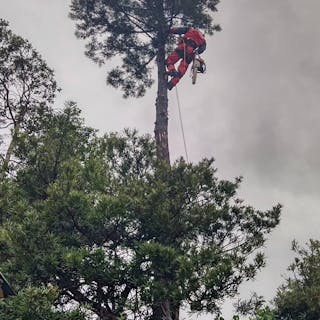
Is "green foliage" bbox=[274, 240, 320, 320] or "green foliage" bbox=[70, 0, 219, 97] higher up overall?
"green foliage" bbox=[70, 0, 219, 97]

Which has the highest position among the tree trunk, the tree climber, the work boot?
the tree climber

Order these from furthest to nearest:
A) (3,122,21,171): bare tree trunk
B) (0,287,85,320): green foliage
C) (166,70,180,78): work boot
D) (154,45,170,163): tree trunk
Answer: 1. (166,70,180,78): work boot
2. (154,45,170,163): tree trunk
3. (3,122,21,171): bare tree trunk
4. (0,287,85,320): green foliage

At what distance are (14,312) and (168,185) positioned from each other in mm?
5470

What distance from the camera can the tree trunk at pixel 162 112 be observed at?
18.9 m

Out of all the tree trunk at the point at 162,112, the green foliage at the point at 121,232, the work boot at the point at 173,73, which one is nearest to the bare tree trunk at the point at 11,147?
the green foliage at the point at 121,232

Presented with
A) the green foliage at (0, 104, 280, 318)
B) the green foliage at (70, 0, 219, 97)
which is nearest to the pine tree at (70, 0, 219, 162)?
the green foliage at (70, 0, 219, 97)

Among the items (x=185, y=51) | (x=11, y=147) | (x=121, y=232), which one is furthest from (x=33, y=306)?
(x=185, y=51)

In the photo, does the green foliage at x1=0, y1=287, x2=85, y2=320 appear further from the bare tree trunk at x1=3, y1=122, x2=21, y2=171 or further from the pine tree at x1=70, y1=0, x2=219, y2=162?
the pine tree at x1=70, y1=0, x2=219, y2=162

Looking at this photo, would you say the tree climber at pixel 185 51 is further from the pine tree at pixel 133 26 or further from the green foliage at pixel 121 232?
the green foliage at pixel 121 232

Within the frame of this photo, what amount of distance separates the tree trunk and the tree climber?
43 cm

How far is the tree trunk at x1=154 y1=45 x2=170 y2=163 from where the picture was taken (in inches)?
743

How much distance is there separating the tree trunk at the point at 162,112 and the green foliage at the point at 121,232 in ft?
14.8

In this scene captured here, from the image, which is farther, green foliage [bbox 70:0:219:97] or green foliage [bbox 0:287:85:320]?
green foliage [bbox 70:0:219:97]

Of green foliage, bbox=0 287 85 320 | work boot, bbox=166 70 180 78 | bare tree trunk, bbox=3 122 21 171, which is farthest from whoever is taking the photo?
work boot, bbox=166 70 180 78
